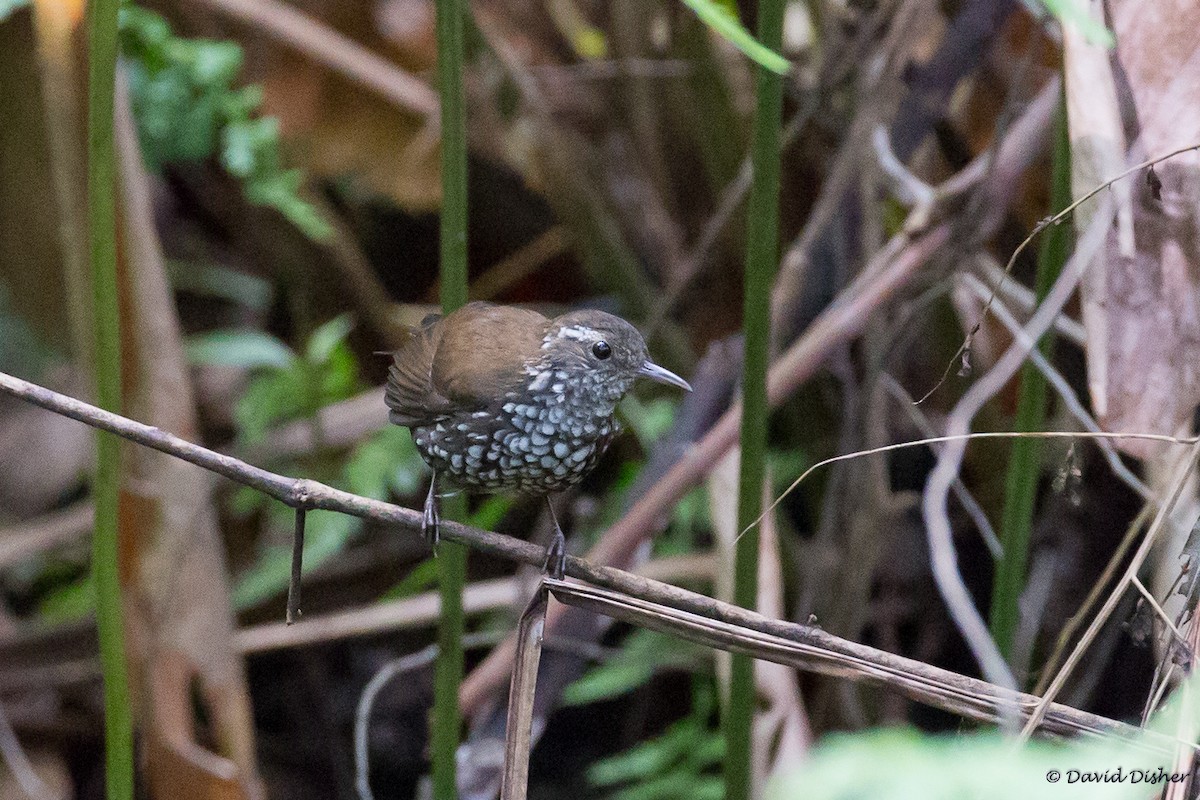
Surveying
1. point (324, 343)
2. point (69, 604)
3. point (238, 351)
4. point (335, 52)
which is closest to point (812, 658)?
point (324, 343)

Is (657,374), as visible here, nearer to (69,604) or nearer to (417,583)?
(417,583)

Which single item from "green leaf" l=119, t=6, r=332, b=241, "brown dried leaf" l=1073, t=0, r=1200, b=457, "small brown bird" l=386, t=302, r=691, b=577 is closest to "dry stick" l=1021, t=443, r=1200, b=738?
"brown dried leaf" l=1073, t=0, r=1200, b=457

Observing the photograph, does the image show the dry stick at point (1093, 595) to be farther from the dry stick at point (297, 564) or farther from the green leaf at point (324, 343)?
the green leaf at point (324, 343)

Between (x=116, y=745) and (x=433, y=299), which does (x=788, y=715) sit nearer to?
(x=116, y=745)

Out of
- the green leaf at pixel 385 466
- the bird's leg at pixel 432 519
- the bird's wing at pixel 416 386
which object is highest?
the bird's wing at pixel 416 386

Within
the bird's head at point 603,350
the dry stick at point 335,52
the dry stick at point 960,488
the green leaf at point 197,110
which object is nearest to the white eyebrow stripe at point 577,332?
the bird's head at point 603,350

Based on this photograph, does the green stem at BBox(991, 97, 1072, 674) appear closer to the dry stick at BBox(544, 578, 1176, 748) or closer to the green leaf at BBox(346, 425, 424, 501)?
the dry stick at BBox(544, 578, 1176, 748)

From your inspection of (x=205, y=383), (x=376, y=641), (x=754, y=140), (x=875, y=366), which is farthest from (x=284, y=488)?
(x=205, y=383)
